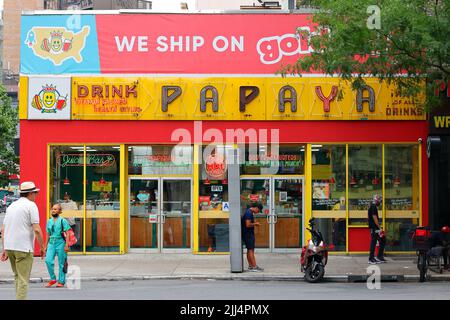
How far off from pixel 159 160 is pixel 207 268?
4369 millimetres

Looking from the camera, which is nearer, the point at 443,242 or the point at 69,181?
the point at 443,242

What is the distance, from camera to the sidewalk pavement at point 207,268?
17.2m

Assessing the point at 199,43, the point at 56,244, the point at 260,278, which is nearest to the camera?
the point at 56,244

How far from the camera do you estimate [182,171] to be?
22047 mm

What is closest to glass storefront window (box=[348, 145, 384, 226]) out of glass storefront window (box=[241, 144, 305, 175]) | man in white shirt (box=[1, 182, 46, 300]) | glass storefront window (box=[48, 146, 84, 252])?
glass storefront window (box=[241, 144, 305, 175])

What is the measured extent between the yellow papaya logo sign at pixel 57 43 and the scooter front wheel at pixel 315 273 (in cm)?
930

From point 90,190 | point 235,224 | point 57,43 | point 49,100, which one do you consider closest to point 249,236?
point 235,224

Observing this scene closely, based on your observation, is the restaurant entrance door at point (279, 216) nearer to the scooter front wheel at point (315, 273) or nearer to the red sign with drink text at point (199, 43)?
the red sign with drink text at point (199, 43)

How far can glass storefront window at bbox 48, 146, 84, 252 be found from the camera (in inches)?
858

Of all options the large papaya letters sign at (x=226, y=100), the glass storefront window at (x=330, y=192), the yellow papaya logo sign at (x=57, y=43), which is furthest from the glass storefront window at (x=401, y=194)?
the yellow papaya logo sign at (x=57, y=43)

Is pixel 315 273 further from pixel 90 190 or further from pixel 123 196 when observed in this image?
pixel 90 190

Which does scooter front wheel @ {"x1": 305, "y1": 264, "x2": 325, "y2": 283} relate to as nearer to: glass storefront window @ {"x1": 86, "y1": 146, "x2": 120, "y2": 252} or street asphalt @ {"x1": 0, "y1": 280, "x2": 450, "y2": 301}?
street asphalt @ {"x1": 0, "y1": 280, "x2": 450, "y2": 301}

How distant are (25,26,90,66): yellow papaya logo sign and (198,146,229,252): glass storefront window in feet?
15.1

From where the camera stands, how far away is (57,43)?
850 inches
